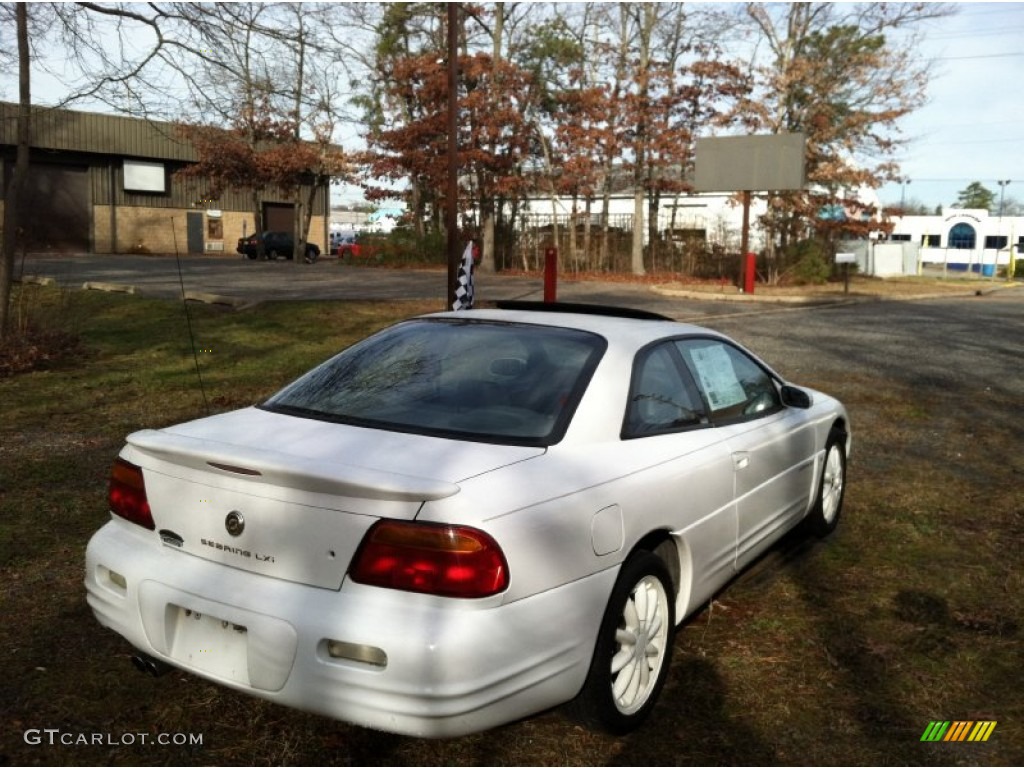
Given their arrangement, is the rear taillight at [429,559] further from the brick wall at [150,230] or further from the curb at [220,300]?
the brick wall at [150,230]

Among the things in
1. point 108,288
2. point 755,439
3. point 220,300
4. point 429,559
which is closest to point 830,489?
point 755,439

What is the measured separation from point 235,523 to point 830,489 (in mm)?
3761

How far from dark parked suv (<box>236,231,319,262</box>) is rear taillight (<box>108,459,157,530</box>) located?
41797mm

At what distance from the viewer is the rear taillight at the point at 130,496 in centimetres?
311

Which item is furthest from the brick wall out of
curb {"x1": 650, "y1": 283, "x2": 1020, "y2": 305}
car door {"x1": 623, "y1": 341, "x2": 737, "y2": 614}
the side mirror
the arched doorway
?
the arched doorway

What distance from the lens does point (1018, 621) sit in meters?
4.24

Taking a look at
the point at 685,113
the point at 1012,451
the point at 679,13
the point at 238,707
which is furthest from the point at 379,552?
the point at 679,13

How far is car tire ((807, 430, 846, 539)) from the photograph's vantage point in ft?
17.2

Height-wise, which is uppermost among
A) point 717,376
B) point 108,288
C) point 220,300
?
point 717,376

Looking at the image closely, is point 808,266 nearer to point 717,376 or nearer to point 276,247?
point 276,247

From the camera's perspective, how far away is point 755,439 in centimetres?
424

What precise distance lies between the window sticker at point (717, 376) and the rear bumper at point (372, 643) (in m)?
1.42

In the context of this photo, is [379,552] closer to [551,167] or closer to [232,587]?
[232,587]

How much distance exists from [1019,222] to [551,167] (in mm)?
58473
